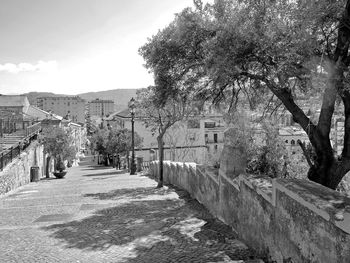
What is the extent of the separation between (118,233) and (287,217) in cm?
411

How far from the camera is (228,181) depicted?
7.67 meters

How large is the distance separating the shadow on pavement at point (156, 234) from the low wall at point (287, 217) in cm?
42

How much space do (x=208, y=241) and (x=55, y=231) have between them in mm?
3397

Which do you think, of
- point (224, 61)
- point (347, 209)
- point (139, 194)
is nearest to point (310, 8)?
point (224, 61)

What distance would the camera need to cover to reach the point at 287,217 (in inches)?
194

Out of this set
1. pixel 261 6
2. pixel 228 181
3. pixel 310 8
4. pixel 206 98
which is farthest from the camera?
pixel 206 98

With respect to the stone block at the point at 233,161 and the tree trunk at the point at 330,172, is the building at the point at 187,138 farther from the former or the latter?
the stone block at the point at 233,161

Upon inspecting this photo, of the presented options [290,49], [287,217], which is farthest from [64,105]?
[287,217]

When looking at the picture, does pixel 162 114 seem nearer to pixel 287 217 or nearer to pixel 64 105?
pixel 287 217

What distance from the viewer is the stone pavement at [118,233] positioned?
6.37 m

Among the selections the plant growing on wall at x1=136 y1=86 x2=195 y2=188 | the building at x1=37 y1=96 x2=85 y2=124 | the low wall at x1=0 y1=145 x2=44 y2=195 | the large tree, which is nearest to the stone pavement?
the large tree

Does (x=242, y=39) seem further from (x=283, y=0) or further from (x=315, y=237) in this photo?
(x=315, y=237)

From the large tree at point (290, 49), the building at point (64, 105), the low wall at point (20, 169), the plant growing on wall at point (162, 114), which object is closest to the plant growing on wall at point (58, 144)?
the low wall at point (20, 169)

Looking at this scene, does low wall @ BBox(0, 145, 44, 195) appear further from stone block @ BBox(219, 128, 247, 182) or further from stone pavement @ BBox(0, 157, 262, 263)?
stone block @ BBox(219, 128, 247, 182)
